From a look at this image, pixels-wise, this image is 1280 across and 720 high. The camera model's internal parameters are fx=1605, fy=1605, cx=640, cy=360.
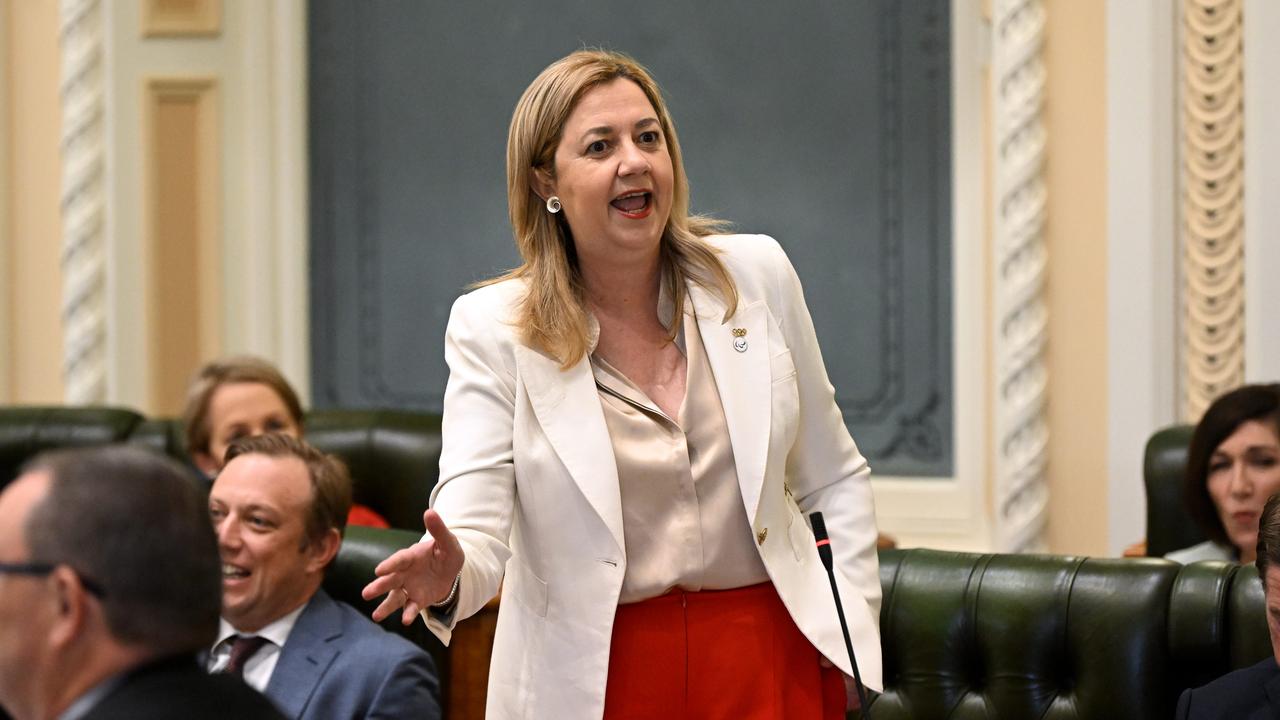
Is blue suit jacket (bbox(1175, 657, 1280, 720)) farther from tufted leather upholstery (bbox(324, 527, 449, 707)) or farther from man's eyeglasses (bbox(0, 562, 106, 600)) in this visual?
man's eyeglasses (bbox(0, 562, 106, 600))

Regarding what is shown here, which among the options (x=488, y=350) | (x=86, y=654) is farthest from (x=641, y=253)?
(x=86, y=654)

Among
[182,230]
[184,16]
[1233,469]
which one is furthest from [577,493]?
[184,16]

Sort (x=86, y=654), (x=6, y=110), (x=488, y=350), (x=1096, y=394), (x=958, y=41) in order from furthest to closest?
(x=6, y=110)
(x=958, y=41)
(x=1096, y=394)
(x=488, y=350)
(x=86, y=654)

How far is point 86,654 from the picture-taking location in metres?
1.28

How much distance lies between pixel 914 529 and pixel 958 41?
1.61 metres

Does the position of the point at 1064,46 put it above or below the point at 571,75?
above

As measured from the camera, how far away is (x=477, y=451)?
207 centimetres

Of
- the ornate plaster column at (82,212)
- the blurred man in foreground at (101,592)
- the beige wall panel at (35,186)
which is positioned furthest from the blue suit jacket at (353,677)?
the beige wall panel at (35,186)

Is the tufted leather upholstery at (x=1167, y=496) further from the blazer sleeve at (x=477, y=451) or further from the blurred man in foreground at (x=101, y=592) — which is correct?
the blurred man in foreground at (x=101, y=592)

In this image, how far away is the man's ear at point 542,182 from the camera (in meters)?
2.21

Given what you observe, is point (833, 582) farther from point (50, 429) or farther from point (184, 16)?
point (184, 16)

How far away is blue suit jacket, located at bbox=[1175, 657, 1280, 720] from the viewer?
2.36 meters

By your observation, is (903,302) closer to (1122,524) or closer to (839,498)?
(1122,524)

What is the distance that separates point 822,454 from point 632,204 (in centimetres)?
45
